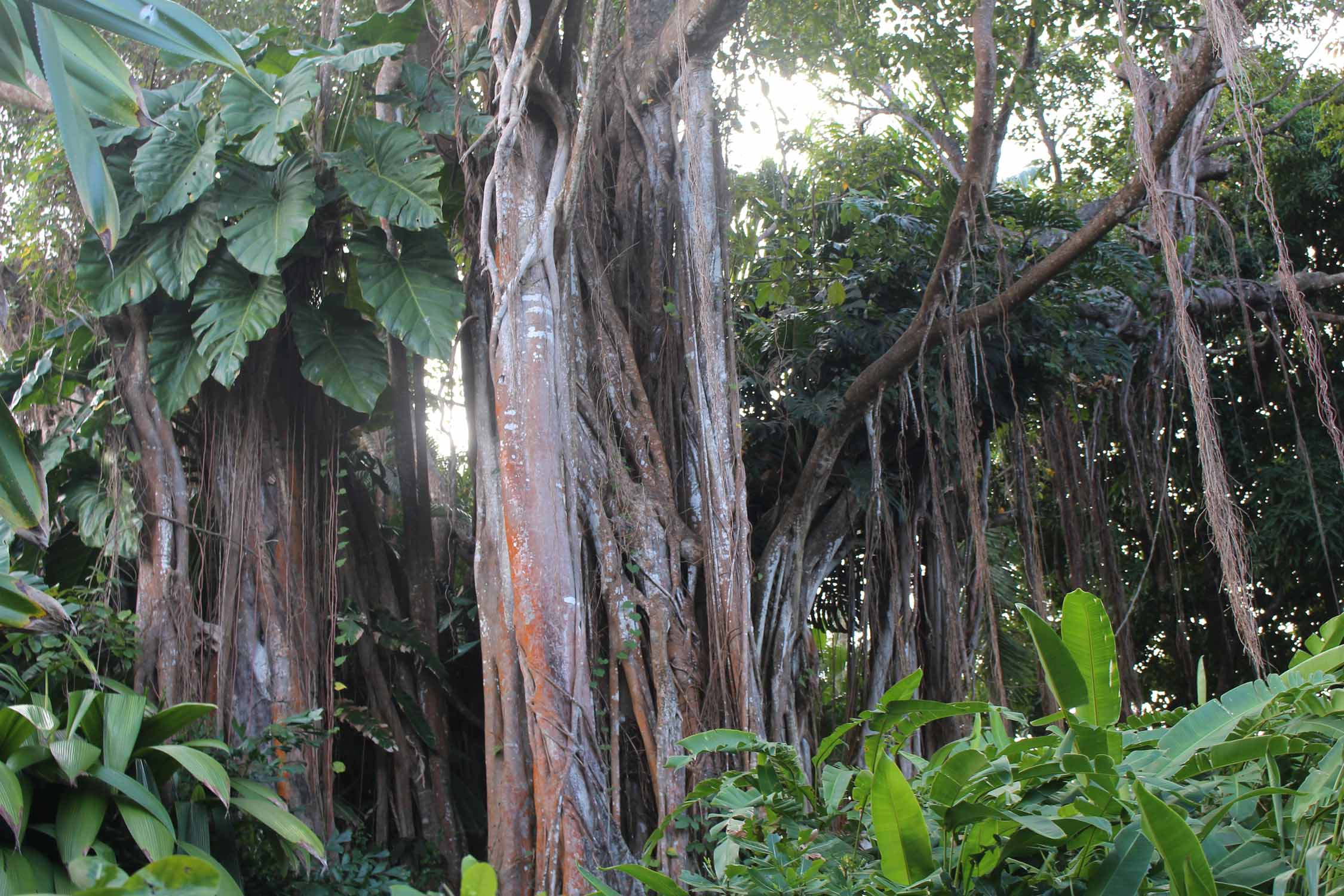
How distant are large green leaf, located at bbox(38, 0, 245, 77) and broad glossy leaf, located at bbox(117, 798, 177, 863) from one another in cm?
180

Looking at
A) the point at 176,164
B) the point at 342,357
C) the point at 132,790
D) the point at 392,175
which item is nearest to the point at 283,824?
the point at 132,790

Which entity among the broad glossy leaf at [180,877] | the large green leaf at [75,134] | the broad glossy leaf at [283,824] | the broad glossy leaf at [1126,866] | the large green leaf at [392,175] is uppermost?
the large green leaf at [392,175]

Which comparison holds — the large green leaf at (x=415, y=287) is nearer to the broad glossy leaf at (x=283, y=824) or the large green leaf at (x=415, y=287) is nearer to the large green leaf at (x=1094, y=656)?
the broad glossy leaf at (x=283, y=824)

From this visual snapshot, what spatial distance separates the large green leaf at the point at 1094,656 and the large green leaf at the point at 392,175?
2.93 m

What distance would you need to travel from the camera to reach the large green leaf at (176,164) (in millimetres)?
3754

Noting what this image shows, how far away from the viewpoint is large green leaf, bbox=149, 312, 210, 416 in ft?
12.5

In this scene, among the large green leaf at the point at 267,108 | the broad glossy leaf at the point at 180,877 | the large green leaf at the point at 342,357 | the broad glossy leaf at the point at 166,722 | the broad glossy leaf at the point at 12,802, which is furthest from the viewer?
the large green leaf at the point at 342,357

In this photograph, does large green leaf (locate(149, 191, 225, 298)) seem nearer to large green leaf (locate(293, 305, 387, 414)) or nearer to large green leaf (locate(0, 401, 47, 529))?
large green leaf (locate(293, 305, 387, 414))

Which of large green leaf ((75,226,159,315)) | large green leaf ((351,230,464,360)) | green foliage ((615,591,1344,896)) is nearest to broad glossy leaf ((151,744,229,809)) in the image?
large green leaf ((351,230,464,360))

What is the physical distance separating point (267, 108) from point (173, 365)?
952 millimetres

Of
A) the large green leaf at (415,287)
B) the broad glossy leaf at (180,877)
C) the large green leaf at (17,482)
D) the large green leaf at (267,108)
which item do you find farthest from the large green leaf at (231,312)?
the broad glossy leaf at (180,877)

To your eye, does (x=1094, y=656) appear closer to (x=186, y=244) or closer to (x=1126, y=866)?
(x=1126, y=866)

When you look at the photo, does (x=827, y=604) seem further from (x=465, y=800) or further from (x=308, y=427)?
(x=308, y=427)

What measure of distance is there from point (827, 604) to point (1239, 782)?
14.9 ft
